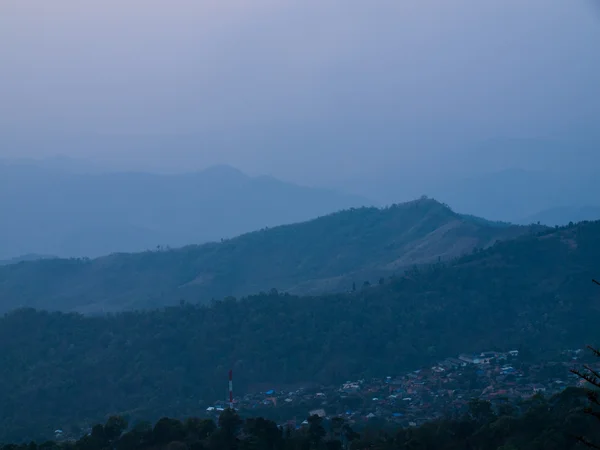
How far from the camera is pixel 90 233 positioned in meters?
122

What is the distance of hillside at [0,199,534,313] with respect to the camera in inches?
1939

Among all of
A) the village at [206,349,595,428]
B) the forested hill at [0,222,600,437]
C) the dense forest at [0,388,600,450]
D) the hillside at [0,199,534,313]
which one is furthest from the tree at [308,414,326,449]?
the hillside at [0,199,534,313]

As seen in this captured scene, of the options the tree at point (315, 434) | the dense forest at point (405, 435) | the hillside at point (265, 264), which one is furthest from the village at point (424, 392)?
the hillside at point (265, 264)

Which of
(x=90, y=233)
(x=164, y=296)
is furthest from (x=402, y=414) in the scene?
(x=90, y=233)

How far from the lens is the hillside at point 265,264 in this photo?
4925cm

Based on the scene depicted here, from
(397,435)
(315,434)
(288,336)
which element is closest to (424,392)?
(288,336)

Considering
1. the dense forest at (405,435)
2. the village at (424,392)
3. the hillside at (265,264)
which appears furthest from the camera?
the hillside at (265,264)

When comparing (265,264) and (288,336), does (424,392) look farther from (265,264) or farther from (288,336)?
(265,264)

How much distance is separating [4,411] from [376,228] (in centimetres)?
3717

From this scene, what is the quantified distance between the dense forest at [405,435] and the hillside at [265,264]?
28693 millimetres

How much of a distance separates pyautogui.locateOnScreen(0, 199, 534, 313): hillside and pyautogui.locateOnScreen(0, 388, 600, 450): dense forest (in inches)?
1130

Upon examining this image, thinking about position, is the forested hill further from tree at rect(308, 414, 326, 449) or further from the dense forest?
tree at rect(308, 414, 326, 449)

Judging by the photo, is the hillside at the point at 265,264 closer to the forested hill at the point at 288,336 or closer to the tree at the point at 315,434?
the forested hill at the point at 288,336

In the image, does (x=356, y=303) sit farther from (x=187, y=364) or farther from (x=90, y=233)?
(x=90, y=233)
